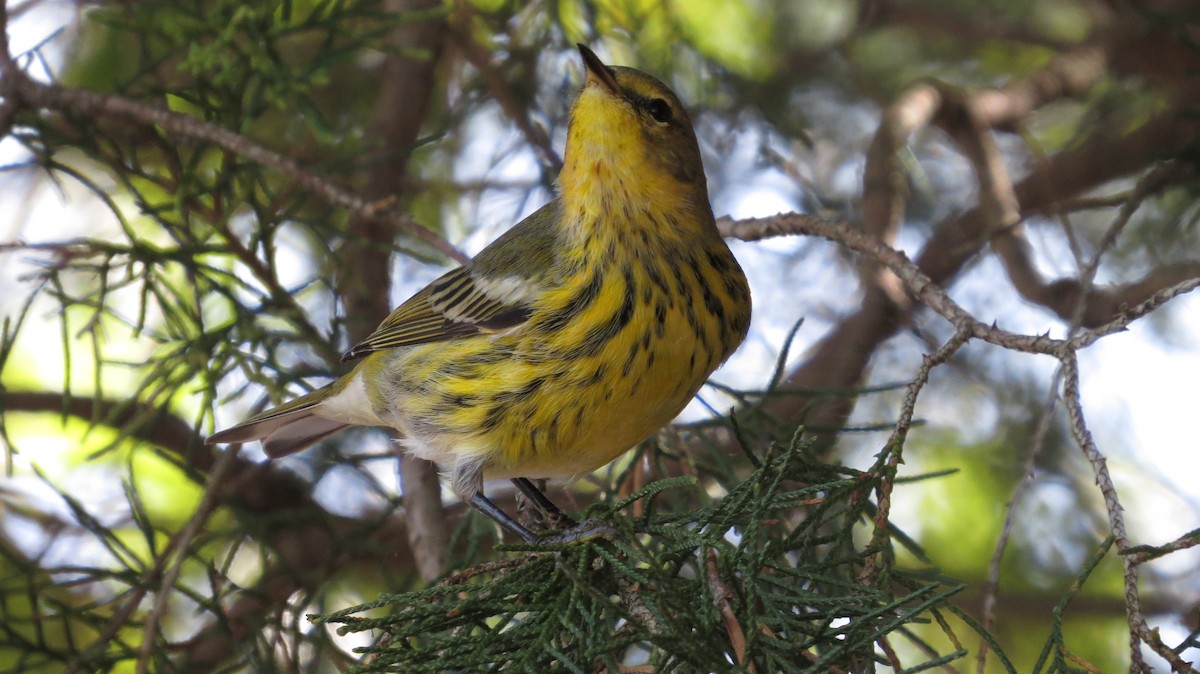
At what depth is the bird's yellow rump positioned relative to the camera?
8.29 ft

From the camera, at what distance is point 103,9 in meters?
3.26

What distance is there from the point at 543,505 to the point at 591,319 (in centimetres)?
73

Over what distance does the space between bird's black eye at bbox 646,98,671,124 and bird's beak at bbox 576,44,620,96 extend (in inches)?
4.3

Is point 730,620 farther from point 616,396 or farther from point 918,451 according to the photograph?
point 918,451

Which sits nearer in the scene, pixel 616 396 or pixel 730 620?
pixel 730 620

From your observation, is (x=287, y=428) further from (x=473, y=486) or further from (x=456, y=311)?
(x=473, y=486)

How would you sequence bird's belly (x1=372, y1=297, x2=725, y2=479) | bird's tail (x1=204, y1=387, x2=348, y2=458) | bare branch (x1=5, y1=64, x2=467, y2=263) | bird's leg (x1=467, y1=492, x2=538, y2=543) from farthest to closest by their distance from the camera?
bird's tail (x1=204, y1=387, x2=348, y2=458)
bare branch (x1=5, y1=64, x2=467, y2=263)
bird's leg (x1=467, y1=492, x2=538, y2=543)
bird's belly (x1=372, y1=297, x2=725, y2=479)

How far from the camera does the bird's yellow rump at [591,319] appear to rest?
8.29ft

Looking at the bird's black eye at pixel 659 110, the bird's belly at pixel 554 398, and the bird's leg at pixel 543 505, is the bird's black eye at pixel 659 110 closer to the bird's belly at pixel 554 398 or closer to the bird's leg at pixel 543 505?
the bird's belly at pixel 554 398

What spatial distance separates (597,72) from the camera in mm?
2750

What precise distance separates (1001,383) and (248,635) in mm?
3010

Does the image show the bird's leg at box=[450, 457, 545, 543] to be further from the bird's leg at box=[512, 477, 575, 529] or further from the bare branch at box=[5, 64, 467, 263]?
the bare branch at box=[5, 64, 467, 263]

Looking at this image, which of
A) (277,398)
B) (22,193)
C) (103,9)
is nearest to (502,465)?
(277,398)

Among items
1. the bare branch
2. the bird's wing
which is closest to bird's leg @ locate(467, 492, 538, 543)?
the bird's wing
